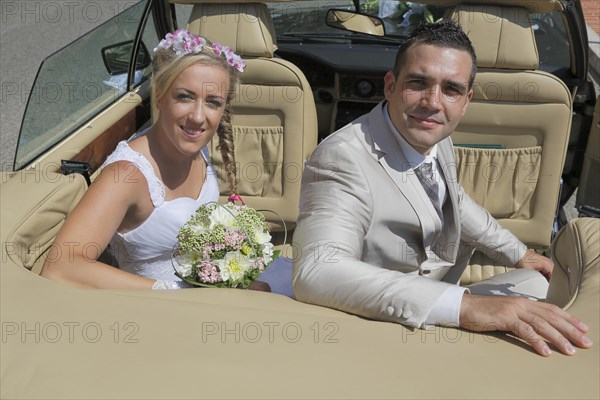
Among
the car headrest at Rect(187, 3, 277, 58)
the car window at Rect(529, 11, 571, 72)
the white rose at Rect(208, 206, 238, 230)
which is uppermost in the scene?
the car headrest at Rect(187, 3, 277, 58)

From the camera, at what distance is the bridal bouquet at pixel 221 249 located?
7.02 feet

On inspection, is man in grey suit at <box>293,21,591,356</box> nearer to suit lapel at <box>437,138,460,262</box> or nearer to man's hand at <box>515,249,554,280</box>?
suit lapel at <box>437,138,460,262</box>

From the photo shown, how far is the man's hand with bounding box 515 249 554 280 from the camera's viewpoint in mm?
2615

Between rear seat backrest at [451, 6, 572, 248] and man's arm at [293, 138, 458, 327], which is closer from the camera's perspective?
man's arm at [293, 138, 458, 327]

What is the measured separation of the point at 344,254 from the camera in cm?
178

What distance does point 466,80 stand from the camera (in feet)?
6.89

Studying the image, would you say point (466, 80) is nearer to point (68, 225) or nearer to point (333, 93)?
point (68, 225)

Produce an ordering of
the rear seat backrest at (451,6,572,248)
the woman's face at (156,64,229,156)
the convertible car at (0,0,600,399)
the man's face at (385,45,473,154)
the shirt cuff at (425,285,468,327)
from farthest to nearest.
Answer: the rear seat backrest at (451,6,572,248) < the woman's face at (156,64,229,156) < the man's face at (385,45,473,154) < the shirt cuff at (425,285,468,327) < the convertible car at (0,0,600,399)

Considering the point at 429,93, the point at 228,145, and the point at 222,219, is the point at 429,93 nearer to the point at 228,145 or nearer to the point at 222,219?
the point at 222,219

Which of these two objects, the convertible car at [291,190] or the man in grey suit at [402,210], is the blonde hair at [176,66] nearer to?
the convertible car at [291,190]

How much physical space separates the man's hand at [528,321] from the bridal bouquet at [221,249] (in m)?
0.77

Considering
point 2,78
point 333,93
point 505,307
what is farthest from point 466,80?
point 2,78

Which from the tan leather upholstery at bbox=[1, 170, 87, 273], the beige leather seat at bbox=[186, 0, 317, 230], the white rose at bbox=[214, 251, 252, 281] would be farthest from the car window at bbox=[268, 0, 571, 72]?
the tan leather upholstery at bbox=[1, 170, 87, 273]

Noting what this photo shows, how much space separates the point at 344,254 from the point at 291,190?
1742 mm
